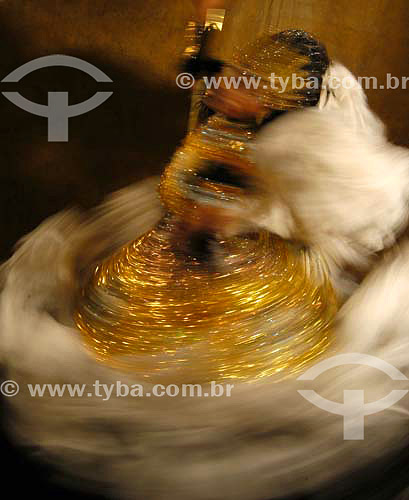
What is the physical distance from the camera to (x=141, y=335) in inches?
30.5

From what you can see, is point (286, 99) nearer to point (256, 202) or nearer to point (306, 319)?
point (256, 202)

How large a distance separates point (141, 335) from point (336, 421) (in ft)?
0.84
